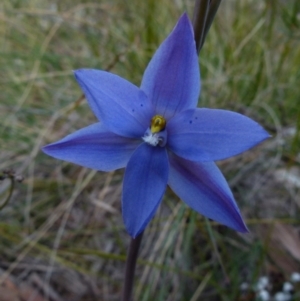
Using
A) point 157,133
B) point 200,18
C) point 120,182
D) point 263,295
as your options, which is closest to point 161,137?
point 157,133

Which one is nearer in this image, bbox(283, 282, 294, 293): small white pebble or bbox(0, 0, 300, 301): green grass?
bbox(283, 282, 294, 293): small white pebble

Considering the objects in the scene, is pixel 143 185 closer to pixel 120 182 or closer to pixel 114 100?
pixel 114 100

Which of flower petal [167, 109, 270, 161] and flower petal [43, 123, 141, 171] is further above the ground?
flower petal [167, 109, 270, 161]

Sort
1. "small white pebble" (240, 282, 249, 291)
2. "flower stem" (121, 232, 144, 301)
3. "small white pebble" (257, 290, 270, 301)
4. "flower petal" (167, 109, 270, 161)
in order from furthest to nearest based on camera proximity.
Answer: "small white pebble" (240, 282, 249, 291) < "small white pebble" (257, 290, 270, 301) < "flower stem" (121, 232, 144, 301) < "flower petal" (167, 109, 270, 161)

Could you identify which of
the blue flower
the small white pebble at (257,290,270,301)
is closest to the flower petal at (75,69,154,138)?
the blue flower

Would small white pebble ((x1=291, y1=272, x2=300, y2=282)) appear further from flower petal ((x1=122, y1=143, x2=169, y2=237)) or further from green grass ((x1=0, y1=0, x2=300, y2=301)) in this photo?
flower petal ((x1=122, y1=143, x2=169, y2=237))

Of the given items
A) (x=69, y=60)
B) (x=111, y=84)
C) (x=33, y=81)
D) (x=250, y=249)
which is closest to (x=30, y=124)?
(x=33, y=81)

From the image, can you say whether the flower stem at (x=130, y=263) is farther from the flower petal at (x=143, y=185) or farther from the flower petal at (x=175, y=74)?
the flower petal at (x=175, y=74)
